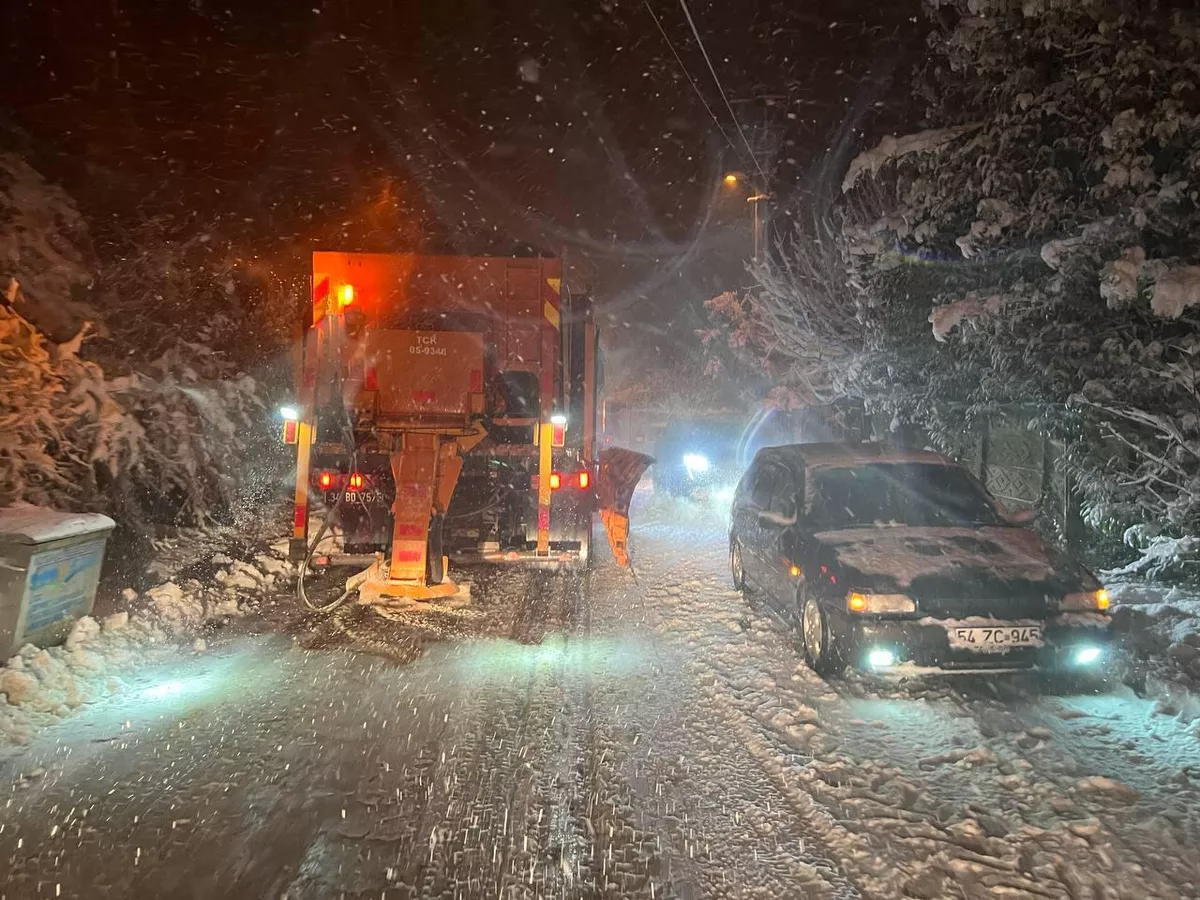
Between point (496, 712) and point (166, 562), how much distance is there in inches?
233

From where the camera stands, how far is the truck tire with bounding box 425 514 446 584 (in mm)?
7855

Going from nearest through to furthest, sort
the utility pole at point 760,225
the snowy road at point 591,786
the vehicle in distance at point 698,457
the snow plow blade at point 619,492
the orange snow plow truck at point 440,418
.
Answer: the snowy road at point 591,786 → the orange snow plow truck at point 440,418 → the snow plow blade at point 619,492 → the utility pole at point 760,225 → the vehicle in distance at point 698,457

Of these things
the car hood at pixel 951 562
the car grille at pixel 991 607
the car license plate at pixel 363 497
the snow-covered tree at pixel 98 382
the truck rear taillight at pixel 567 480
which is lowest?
the car grille at pixel 991 607

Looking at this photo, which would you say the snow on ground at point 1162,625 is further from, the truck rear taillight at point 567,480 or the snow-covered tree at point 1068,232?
the truck rear taillight at point 567,480

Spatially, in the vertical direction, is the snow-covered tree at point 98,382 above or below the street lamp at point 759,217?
below

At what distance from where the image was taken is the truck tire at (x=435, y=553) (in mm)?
7855

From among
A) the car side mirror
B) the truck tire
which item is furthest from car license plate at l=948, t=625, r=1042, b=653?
the truck tire

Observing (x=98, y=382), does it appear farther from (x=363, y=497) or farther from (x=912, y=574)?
(x=912, y=574)

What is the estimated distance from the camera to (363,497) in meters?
8.19

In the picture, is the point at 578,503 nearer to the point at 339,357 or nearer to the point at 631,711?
the point at 339,357

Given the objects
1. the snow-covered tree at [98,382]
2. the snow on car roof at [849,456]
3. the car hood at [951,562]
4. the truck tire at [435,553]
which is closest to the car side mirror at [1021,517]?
the car hood at [951,562]

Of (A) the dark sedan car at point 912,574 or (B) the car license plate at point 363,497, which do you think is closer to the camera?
(A) the dark sedan car at point 912,574

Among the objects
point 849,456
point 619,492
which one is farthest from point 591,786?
point 619,492

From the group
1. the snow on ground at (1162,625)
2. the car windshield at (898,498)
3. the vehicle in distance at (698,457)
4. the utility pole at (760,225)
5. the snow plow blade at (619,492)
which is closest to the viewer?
the snow on ground at (1162,625)
